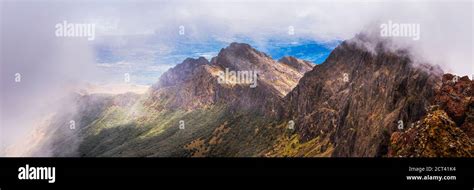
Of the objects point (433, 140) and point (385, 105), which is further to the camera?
point (385, 105)

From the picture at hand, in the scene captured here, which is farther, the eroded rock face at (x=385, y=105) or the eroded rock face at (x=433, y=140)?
the eroded rock face at (x=385, y=105)

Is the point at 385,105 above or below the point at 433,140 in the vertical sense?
above

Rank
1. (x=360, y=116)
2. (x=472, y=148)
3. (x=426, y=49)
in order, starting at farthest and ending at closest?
A: 1. (x=360, y=116)
2. (x=426, y=49)
3. (x=472, y=148)

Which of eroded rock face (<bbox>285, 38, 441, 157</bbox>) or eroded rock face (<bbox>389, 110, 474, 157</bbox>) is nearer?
eroded rock face (<bbox>389, 110, 474, 157</bbox>)
